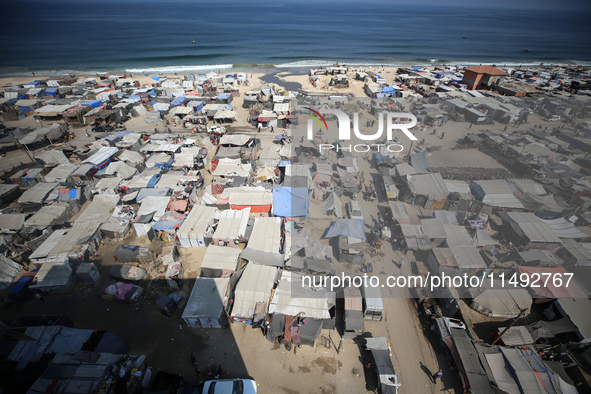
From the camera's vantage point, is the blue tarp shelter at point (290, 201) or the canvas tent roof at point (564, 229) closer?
the canvas tent roof at point (564, 229)

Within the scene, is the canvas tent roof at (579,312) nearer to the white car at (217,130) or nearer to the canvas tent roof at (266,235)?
the canvas tent roof at (266,235)

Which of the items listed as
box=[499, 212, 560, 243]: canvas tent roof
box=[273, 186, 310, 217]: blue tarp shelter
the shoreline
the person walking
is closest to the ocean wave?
the shoreline

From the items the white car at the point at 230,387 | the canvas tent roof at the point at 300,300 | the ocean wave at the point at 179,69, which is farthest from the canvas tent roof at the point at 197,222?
the ocean wave at the point at 179,69

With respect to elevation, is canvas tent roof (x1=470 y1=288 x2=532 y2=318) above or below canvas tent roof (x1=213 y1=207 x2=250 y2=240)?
below

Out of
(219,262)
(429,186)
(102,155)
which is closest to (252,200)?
(219,262)

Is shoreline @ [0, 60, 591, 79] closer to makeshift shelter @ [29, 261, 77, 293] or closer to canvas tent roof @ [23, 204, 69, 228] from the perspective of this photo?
canvas tent roof @ [23, 204, 69, 228]
